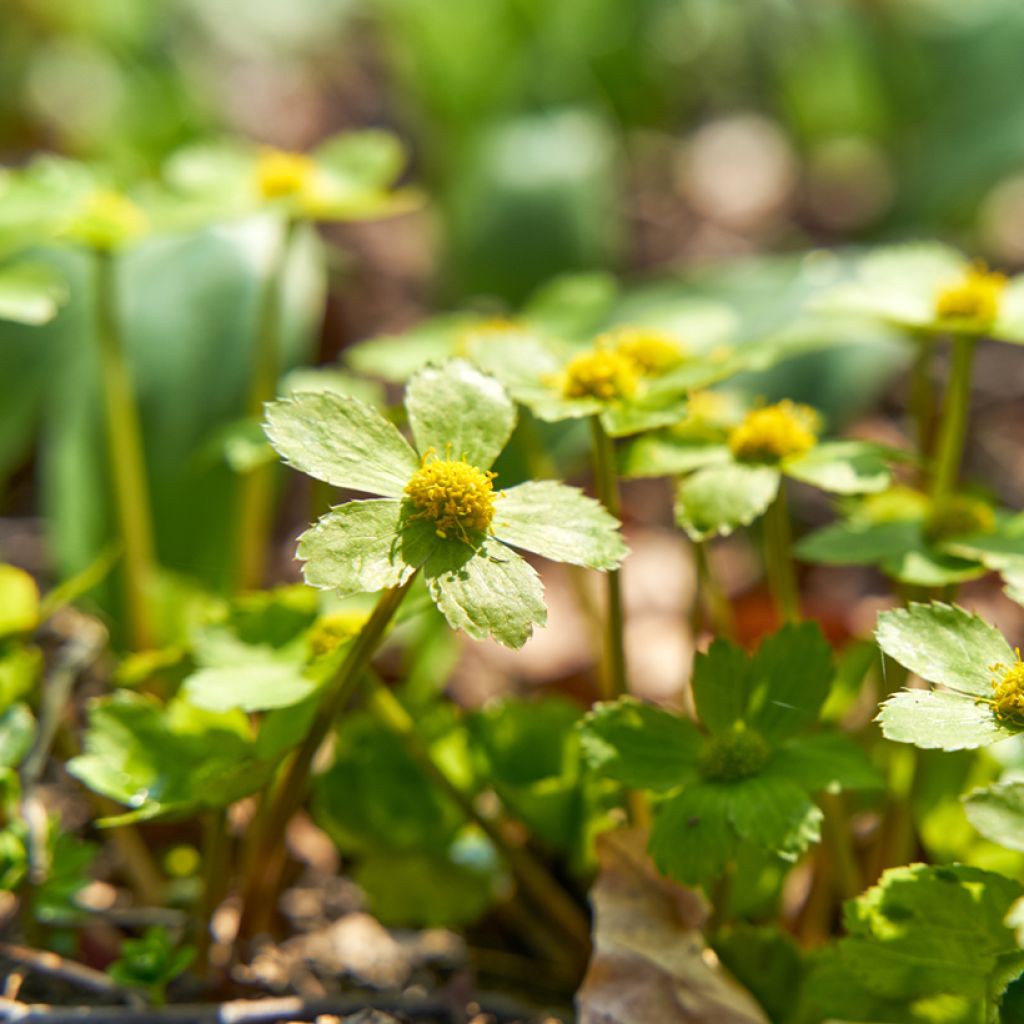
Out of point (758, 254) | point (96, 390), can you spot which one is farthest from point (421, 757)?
point (758, 254)

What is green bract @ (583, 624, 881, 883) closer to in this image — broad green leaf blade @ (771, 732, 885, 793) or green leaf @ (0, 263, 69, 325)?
broad green leaf blade @ (771, 732, 885, 793)

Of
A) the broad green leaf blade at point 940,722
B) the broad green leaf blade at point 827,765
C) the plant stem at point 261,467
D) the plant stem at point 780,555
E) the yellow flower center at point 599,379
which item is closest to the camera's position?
the broad green leaf blade at point 940,722

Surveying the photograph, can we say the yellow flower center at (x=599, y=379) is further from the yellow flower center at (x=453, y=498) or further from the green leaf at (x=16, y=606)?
the green leaf at (x=16, y=606)

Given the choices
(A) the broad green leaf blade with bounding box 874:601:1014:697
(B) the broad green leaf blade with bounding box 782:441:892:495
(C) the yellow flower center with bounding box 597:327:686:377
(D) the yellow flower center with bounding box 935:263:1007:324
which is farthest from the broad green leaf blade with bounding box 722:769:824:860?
(D) the yellow flower center with bounding box 935:263:1007:324

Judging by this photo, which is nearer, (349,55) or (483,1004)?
(483,1004)

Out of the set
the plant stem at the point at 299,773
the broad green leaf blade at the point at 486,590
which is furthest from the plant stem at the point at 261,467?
the broad green leaf blade at the point at 486,590

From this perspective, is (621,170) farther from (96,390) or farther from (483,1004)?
(483,1004)

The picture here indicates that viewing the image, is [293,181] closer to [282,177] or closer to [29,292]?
[282,177]
